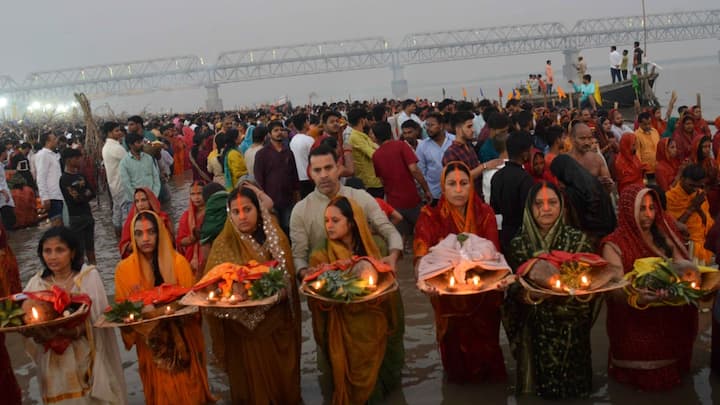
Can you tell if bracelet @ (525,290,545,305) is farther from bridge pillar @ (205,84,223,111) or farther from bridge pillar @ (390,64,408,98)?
bridge pillar @ (390,64,408,98)

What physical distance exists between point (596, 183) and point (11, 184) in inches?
408

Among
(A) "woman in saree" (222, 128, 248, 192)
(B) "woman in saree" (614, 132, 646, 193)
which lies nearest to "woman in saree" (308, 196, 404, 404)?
(B) "woman in saree" (614, 132, 646, 193)

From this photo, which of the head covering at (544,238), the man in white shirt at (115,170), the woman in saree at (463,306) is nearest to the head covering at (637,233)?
the head covering at (544,238)

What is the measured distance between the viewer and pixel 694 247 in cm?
644

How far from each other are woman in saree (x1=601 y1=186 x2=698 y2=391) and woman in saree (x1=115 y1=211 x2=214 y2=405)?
2.56 metres

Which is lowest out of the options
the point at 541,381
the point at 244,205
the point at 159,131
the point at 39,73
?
the point at 541,381

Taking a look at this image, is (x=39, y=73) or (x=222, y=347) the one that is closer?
(x=222, y=347)

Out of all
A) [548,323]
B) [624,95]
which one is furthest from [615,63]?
[548,323]

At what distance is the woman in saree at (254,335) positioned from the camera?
13.8ft

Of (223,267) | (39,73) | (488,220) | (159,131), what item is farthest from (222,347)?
(39,73)

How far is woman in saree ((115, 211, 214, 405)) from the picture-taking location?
166 inches

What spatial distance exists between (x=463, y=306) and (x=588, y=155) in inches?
91.0

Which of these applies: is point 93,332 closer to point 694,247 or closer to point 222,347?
point 222,347

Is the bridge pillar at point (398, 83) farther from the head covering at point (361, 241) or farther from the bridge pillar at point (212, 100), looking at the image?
the head covering at point (361, 241)
